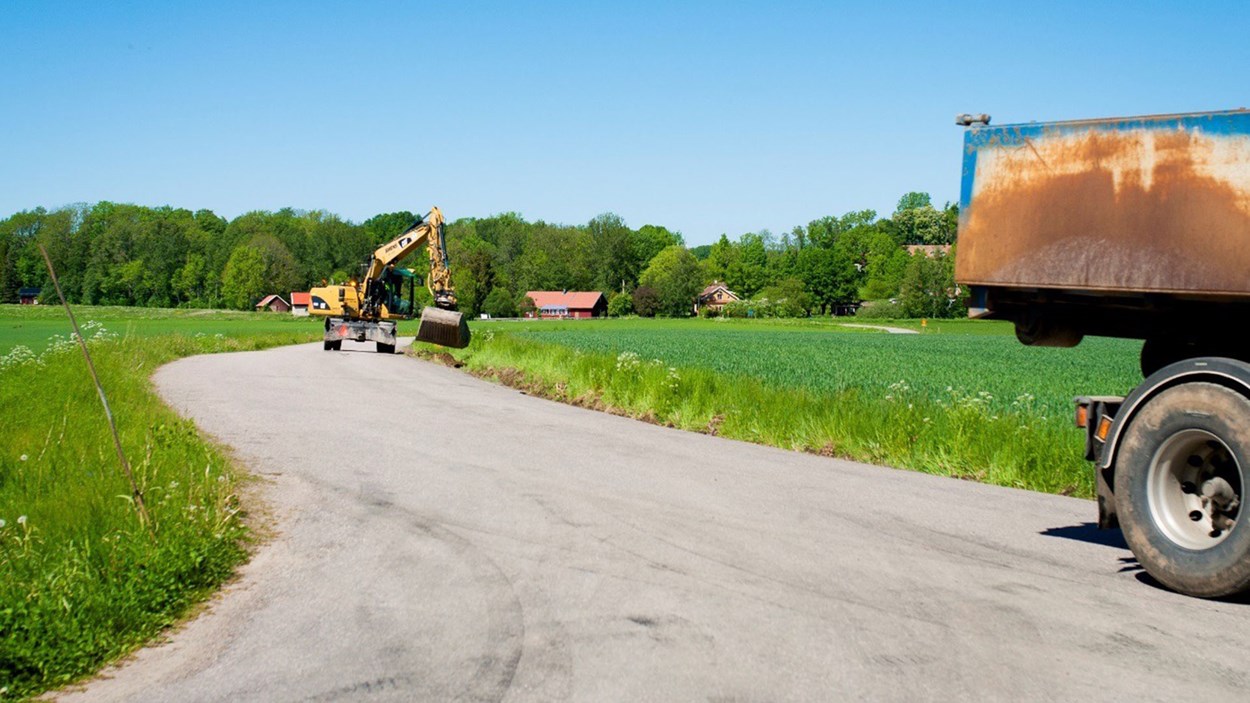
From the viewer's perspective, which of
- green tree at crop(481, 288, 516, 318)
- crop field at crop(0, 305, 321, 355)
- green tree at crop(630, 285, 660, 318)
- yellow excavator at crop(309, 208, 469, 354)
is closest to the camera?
yellow excavator at crop(309, 208, 469, 354)

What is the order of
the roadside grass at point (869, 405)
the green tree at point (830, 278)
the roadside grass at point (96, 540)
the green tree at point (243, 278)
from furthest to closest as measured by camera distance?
1. the green tree at point (830, 278)
2. the green tree at point (243, 278)
3. the roadside grass at point (869, 405)
4. the roadside grass at point (96, 540)

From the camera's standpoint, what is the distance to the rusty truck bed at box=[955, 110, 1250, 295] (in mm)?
5902

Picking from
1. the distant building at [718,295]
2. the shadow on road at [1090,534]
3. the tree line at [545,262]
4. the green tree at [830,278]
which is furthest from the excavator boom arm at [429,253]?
the distant building at [718,295]

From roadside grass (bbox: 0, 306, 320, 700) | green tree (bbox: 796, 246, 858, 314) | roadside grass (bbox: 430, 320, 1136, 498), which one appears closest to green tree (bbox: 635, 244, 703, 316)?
green tree (bbox: 796, 246, 858, 314)

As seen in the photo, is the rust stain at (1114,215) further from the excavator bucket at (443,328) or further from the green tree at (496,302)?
the green tree at (496,302)

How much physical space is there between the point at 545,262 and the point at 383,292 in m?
127

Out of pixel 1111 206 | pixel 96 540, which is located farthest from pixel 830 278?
pixel 96 540

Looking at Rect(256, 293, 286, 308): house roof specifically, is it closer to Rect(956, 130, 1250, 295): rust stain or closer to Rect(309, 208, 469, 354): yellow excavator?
Rect(309, 208, 469, 354): yellow excavator

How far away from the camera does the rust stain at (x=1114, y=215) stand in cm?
591

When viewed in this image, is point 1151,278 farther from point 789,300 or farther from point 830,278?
point 830,278

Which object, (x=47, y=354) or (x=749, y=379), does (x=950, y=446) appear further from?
(x=47, y=354)

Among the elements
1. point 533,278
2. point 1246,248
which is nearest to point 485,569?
point 1246,248

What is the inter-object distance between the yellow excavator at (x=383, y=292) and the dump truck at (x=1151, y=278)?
27.9 metres

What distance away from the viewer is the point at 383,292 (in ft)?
118
